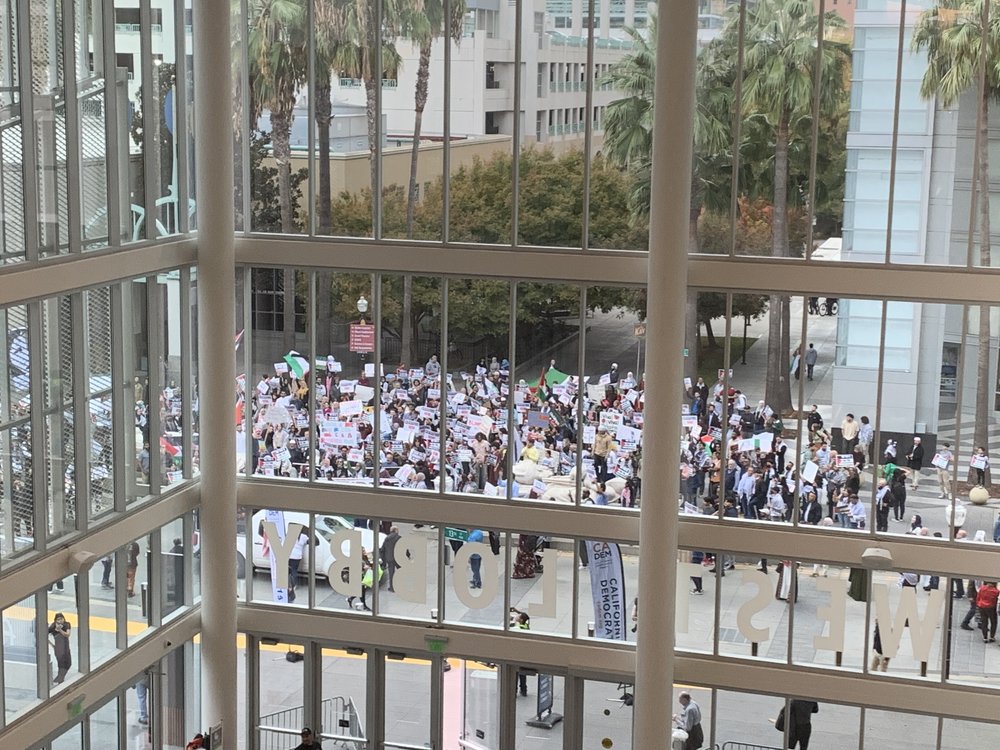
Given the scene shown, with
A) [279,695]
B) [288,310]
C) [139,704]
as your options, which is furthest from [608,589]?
[139,704]

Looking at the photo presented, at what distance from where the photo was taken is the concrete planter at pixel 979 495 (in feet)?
44.6

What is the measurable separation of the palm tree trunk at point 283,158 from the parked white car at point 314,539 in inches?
138

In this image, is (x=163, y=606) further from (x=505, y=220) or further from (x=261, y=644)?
(x=505, y=220)

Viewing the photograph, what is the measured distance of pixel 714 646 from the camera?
14.5m

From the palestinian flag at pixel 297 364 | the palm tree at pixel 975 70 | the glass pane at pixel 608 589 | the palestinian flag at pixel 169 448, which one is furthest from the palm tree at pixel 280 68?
the palm tree at pixel 975 70

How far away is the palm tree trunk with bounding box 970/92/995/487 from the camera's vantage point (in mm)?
13194

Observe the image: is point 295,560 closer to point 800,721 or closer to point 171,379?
point 171,379

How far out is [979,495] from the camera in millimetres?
13609

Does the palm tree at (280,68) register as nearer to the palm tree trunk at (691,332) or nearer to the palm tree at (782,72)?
the palm tree trunk at (691,332)

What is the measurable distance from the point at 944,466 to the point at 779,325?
2.29m

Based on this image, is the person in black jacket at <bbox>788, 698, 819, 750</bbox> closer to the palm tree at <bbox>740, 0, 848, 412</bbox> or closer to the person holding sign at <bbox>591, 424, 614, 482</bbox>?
the person holding sign at <bbox>591, 424, 614, 482</bbox>

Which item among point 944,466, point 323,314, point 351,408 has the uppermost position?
point 323,314

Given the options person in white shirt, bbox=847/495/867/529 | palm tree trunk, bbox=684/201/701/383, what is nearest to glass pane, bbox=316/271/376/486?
palm tree trunk, bbox=684/201/701/383

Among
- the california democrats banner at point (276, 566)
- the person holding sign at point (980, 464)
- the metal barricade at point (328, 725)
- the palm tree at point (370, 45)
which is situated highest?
the palm tree at point (370, 45)
